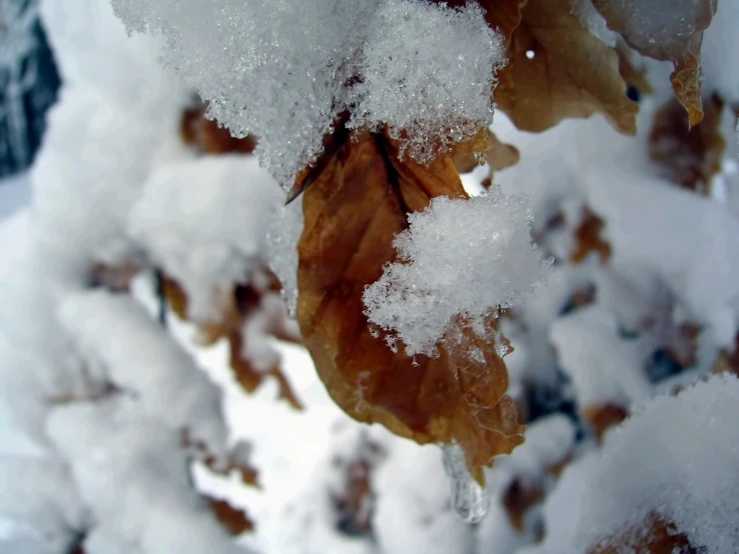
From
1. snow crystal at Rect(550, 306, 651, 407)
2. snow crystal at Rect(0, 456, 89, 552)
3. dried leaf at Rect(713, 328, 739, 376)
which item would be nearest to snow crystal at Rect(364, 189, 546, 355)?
dried leaf at Rect(713, 328, 739, 376)

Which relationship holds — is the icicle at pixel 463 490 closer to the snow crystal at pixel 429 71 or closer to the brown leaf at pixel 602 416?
the snow crystal at pixel 429 71

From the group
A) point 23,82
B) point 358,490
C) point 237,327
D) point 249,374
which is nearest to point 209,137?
point 237,327

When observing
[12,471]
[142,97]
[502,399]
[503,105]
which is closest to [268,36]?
[503,105]

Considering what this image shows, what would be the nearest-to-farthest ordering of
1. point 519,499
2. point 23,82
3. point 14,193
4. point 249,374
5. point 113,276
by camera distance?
point 519,499 → point 249,374 → point 113,276 → point 14,193 → point 23,82

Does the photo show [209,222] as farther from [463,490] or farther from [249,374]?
[463,490]

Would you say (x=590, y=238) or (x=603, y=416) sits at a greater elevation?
(x=590, y=238)

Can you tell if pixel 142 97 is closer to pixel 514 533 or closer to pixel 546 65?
pixel 546 65

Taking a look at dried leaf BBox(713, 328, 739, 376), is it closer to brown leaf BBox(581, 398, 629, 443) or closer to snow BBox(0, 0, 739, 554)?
snow BBox(0, 0, 739, 554)
